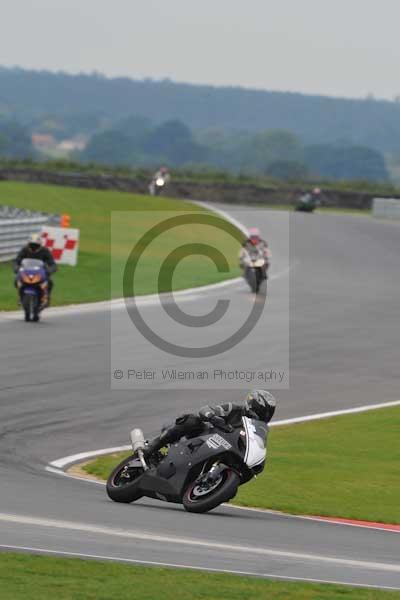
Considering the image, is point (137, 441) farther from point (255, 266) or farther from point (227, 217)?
point (227, 217)

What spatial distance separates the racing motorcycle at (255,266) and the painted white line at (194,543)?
22.5 metres

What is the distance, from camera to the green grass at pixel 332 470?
1209 cm

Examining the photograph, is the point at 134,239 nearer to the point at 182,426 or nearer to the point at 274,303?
the point at 274,303

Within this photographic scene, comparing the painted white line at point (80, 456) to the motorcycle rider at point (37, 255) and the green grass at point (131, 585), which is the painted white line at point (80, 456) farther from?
the motorcycle rider at point (37, 255)

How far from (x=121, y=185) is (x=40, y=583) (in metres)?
65.4

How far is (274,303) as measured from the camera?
30.4 meters

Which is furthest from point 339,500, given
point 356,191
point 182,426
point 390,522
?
point 356,191

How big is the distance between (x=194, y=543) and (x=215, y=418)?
183 centimetres

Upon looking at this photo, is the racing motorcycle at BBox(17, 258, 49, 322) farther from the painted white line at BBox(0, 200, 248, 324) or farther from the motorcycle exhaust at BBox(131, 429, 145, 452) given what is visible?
the motorcycle exhaust at BBox(131, 429, 145, 452)

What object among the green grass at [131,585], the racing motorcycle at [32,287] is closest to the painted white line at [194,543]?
the green grass at [131,585]

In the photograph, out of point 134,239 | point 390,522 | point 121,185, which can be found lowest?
point 390,522

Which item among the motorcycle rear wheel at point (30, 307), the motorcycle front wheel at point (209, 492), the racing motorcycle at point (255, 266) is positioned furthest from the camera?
the racing motorcycle at point (255, 266)

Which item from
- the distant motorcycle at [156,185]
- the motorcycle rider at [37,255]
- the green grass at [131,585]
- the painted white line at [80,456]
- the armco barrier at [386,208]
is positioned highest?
the distant motorcycle at [156,185]

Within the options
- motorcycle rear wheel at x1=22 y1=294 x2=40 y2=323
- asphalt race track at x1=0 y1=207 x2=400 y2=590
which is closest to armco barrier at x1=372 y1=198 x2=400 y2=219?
asphalt race track at x1=0 y1=207 x2=400 y2=590
